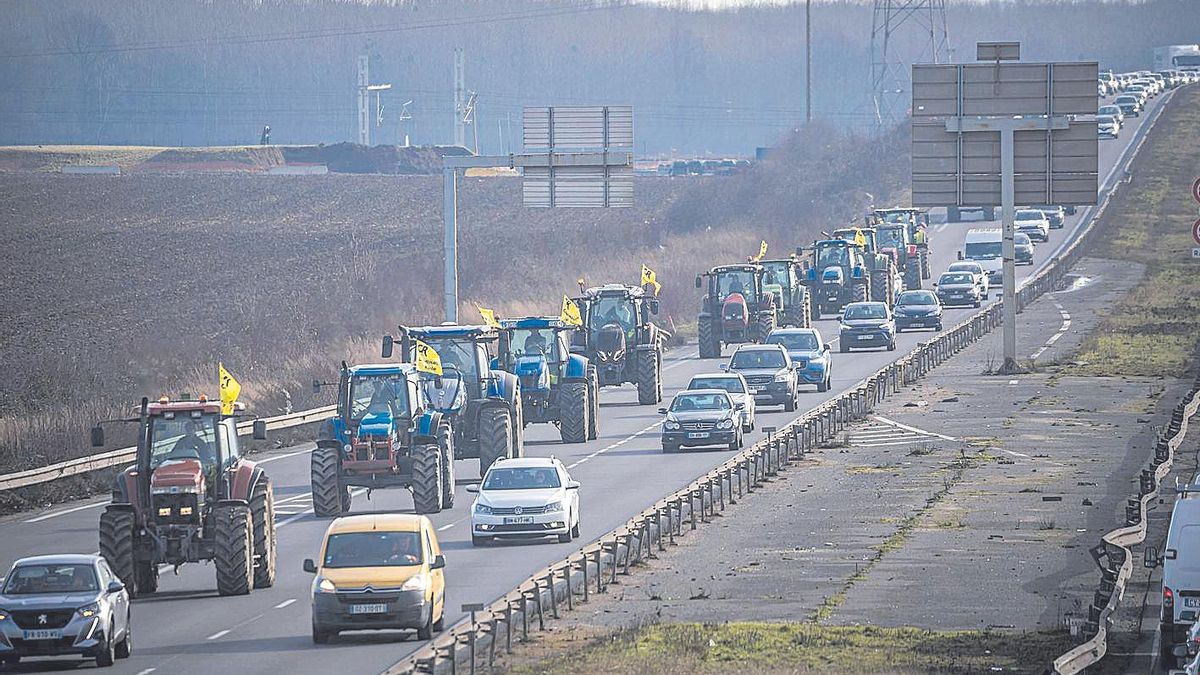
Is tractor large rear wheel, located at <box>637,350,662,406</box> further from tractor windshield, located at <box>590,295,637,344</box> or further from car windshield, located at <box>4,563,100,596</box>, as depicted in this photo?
car windshield, located at <box>4,563,100,596</box>

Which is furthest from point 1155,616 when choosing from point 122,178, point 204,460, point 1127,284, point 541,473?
point 122,178

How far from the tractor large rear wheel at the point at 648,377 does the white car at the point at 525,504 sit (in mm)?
19543

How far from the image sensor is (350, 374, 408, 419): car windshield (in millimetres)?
33094

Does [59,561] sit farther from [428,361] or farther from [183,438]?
[428,361]

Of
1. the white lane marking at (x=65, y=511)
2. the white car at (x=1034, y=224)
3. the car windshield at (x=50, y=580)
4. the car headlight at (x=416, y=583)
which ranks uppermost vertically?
the white car at (x=1034, y=224)

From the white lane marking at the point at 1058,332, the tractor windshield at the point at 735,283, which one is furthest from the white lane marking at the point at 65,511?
the white lane marking at the point at 1058,332

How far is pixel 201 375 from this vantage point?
55.6 meters

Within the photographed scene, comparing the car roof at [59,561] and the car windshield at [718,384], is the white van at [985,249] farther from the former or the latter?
the car roof at [59,561]

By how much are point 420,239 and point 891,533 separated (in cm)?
7651

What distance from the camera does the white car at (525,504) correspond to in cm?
3080

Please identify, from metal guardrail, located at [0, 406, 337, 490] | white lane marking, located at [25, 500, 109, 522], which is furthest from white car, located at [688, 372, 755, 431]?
white lane marking, located at [25, 500, 109, 522]

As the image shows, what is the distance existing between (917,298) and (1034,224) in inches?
1263

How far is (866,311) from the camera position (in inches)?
2537

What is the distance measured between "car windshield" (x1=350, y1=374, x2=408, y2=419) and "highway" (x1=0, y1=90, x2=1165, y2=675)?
2.09 meters
